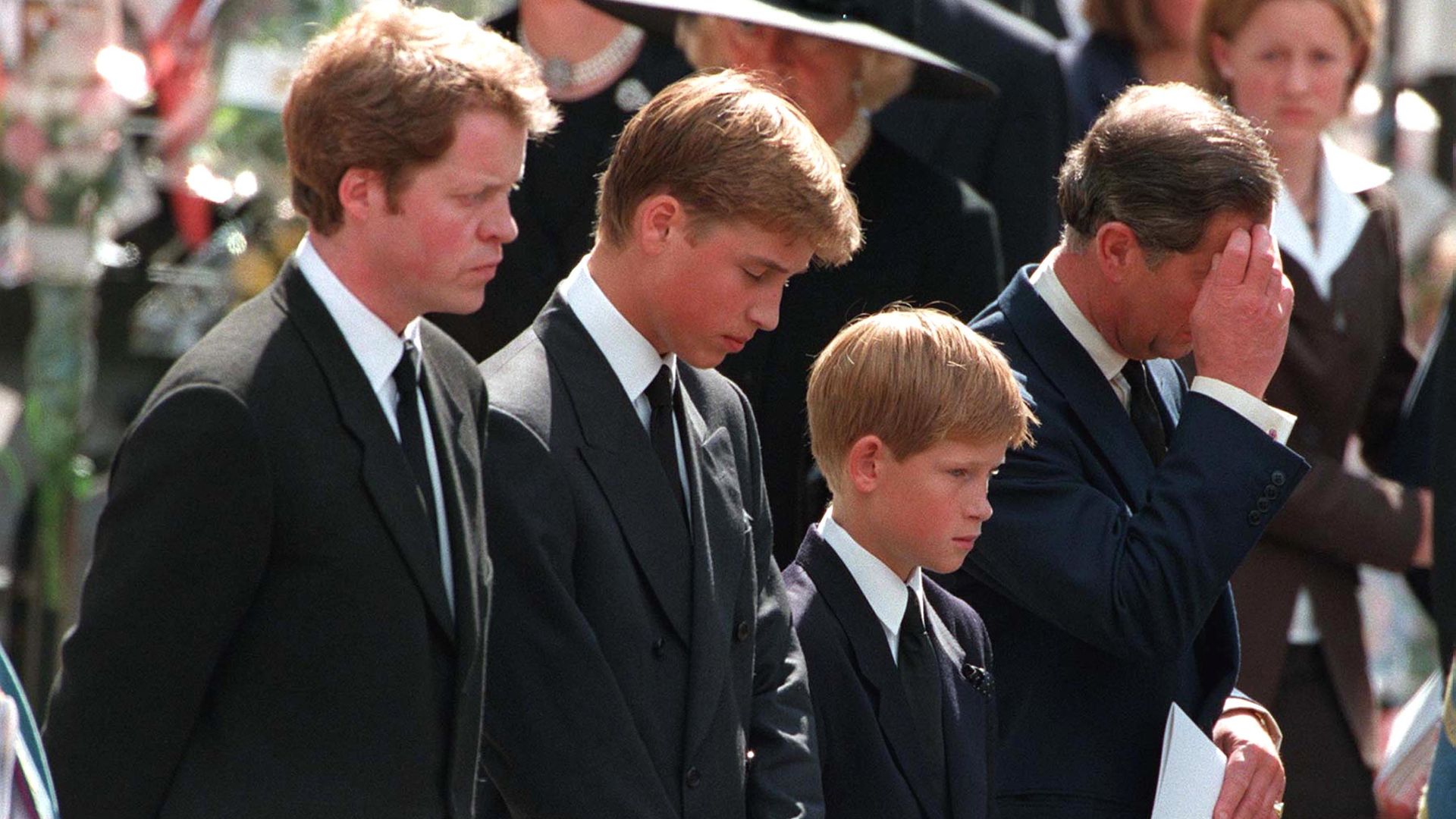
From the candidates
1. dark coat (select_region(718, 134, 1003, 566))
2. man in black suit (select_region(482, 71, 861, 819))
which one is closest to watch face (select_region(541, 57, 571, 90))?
dark coat (select_region(718, 134, 1003, 566))

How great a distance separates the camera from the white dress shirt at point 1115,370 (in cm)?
287

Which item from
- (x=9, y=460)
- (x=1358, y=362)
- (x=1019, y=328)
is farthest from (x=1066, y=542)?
(x=9, y=460)

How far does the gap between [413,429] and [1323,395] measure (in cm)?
235

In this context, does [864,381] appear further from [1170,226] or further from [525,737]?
[525,737]

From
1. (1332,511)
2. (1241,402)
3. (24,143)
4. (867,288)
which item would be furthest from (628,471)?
(24,143)

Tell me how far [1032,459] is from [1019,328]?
0.68ft

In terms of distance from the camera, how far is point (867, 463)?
2975 millimetres

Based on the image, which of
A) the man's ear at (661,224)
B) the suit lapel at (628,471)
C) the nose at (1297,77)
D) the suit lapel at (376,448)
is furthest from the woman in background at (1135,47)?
the suit lapel at (376,448)

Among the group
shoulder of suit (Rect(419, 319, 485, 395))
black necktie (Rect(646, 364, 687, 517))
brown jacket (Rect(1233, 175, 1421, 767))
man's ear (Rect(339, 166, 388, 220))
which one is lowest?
brown jacket (Rect(1233, 175, 1421, 767))

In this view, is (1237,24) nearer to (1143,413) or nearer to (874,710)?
(1143,413)

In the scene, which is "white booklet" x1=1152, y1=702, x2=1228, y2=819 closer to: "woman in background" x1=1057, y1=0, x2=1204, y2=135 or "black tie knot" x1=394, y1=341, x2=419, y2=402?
"black tie knot" x1=394, y1=341, x2=419, y2=402

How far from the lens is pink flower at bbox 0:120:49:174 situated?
559 centimetres

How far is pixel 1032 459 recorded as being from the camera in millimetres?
2947

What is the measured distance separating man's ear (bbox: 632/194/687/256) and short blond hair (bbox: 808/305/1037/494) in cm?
36
